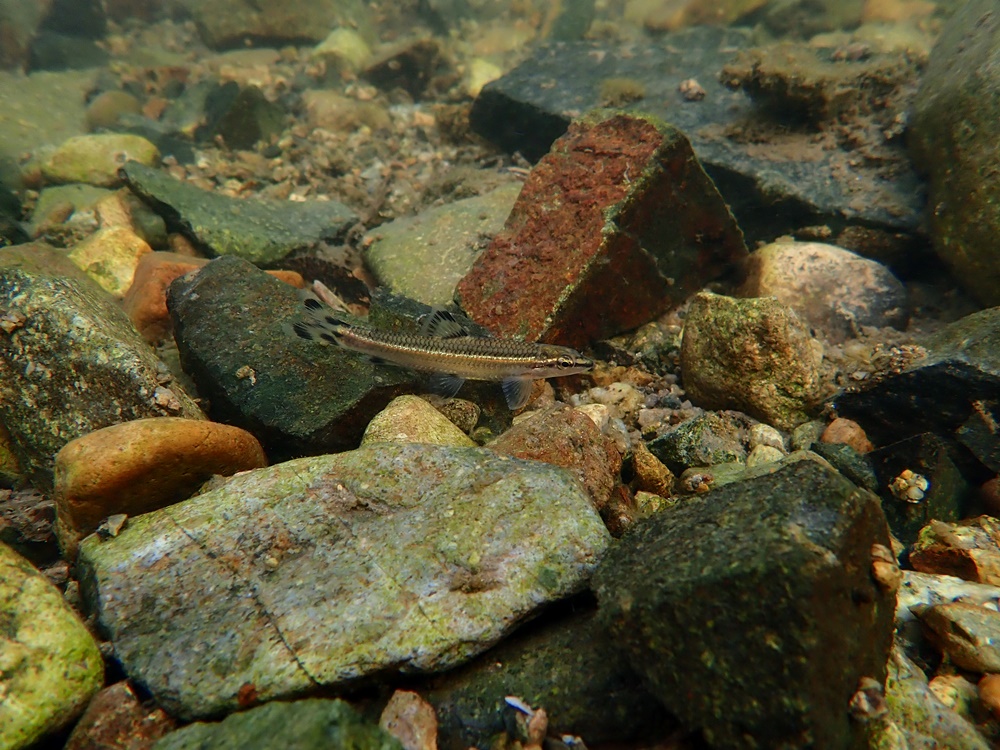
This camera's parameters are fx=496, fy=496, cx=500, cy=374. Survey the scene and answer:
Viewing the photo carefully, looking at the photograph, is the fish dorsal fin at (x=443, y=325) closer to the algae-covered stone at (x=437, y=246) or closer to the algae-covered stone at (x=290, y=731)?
the algae-covered stone at (x=437, y=246)

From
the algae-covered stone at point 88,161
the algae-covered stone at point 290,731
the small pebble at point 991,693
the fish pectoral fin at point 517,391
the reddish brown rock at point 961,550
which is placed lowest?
the reddish brown rock at point 961,550

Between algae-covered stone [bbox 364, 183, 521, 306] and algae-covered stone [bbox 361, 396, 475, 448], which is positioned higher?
algae-covered stone [bbox 364, 183, 521, 306]

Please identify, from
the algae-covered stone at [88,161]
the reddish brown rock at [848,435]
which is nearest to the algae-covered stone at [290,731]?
the reddish brown rock at [848,435]

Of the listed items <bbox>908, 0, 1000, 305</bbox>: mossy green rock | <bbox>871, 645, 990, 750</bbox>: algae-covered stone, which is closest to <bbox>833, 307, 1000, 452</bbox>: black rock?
<bbox>908, 0, 1000, 305</bbox>: mossy green rock

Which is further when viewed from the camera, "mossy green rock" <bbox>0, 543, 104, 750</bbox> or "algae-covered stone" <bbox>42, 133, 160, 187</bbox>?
"algae-covered stone" <bbox>42, 133, 160, 187</bbox>

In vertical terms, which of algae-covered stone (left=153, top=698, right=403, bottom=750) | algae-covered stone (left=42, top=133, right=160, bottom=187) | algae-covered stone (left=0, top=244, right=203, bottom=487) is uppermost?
algae-covered stone (left=42, top=133, right=160, bottom=187)

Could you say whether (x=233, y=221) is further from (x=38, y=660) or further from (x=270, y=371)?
(x=38, y=660)

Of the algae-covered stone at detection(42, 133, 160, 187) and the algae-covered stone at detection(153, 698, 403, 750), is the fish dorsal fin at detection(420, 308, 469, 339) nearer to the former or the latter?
the algae-covered stone at detection(153, 698, 403, 750)

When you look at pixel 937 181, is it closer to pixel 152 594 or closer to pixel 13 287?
pixel 152 594
